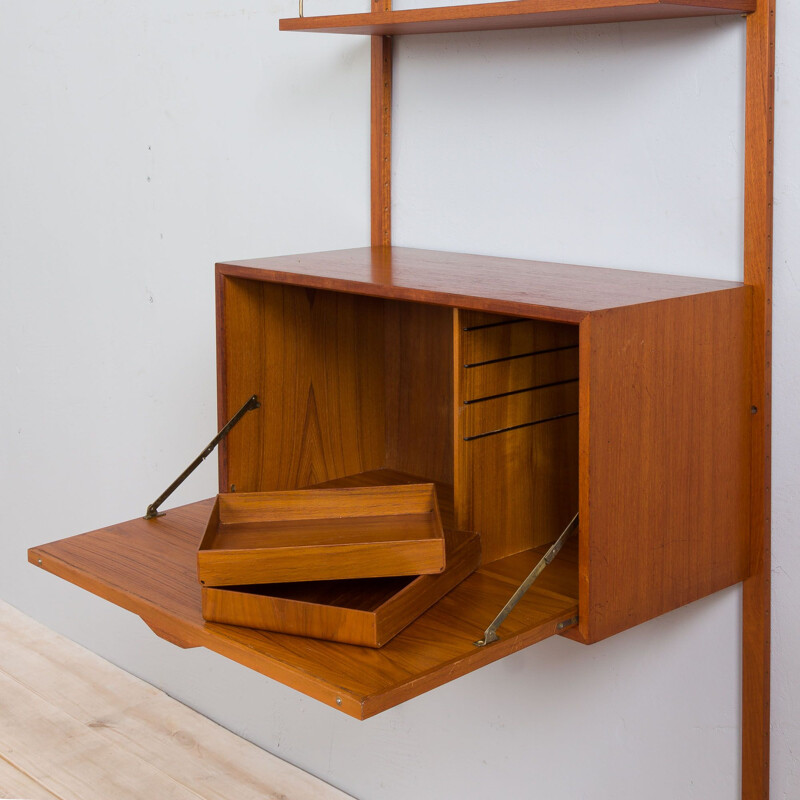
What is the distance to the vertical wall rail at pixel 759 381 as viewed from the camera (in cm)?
138

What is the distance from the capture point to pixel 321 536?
4.67ft

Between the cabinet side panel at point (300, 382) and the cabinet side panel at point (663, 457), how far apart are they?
610 millimetres

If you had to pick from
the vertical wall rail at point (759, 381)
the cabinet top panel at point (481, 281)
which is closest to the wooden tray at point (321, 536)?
the cabinet top panel at point (481, 281)

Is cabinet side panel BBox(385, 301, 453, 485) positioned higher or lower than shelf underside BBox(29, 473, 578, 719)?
higher

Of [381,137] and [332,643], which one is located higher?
[381,137]

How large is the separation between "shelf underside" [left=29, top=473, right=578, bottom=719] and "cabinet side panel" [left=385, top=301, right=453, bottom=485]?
0.37 metres

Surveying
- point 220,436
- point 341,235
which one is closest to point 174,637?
point 220,436

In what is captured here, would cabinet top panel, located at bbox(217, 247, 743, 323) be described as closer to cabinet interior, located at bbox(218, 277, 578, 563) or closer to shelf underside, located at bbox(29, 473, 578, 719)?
cabinet interior, located at bbox(218, 277, 578, 563)

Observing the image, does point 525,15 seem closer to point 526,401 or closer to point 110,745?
point 526,401

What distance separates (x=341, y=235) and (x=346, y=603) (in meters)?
0.88

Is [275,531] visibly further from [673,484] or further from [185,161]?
[185,161]

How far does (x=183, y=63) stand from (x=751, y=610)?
5.06ft

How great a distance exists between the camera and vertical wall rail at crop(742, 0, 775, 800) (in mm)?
1382

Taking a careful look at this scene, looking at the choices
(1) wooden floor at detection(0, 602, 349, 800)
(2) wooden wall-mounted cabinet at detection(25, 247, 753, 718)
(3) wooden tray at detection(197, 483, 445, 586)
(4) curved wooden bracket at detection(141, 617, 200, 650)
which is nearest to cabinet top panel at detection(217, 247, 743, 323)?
(2) wooden wall-mounted cabinet at detection(25, 247, 753, 718)
